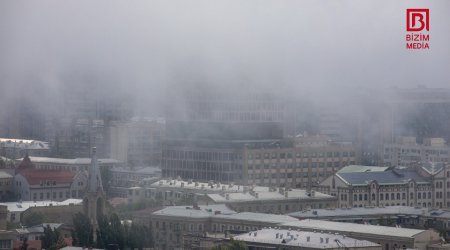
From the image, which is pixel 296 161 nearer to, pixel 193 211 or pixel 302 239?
pixel 193 211

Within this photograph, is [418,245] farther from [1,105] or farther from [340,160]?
[1,105]

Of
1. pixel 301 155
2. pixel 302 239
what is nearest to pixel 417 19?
pixel 301 155

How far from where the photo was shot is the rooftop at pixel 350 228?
131 feet

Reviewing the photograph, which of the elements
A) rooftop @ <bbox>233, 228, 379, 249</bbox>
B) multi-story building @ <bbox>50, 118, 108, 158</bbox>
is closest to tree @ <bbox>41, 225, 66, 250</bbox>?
rooftop @ <bbox>233, 228, 379, 249</bbox>

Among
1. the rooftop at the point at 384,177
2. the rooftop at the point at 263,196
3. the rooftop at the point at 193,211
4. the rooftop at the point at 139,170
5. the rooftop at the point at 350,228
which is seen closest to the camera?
the rooftop at the point at 350,228

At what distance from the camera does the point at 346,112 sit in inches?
2741

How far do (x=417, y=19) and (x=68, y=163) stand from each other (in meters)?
11.6

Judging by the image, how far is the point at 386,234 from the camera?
130 feet

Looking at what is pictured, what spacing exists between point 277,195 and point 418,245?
9651mm

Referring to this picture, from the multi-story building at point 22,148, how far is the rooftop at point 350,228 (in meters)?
25.6

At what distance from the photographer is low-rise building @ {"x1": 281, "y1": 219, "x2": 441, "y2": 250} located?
128 feet

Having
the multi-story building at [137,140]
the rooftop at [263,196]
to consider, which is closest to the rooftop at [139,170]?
the multi-story building at [137,140]

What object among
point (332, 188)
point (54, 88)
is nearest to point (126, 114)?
point (54, 88)

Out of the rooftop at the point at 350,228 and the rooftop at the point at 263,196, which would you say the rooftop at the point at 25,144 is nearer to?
the rooftop at the point at 263,196
